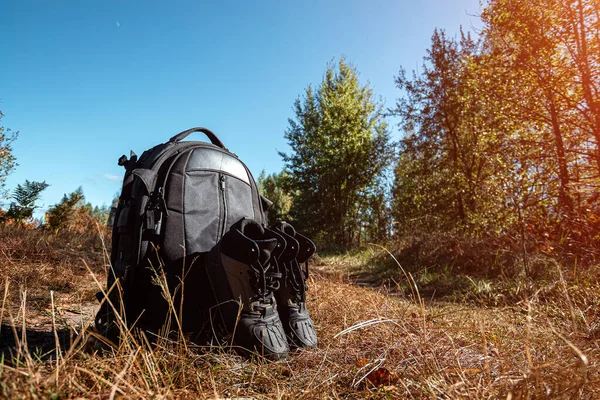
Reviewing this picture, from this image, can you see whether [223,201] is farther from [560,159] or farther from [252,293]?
[560,159]

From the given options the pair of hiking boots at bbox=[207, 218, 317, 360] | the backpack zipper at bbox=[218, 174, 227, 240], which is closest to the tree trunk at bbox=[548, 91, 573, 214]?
the pair of hiking boots at bbox=[207, 218, 317, 360]

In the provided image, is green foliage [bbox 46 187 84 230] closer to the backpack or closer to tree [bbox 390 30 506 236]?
the backpack

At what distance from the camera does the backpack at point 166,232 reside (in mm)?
1940

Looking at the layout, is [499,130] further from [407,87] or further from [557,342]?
[557,342]

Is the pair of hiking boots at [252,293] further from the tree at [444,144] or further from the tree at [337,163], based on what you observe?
the tree at [337,163]

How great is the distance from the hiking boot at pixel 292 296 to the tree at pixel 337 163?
13.3 metres

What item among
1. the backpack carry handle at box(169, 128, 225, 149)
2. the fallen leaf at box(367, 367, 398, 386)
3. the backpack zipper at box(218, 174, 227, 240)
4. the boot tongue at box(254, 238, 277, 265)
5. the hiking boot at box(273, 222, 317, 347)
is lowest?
the fallen leaf at box(367, 367, 398, 386)

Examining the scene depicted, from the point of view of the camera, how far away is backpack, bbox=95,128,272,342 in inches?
76.4

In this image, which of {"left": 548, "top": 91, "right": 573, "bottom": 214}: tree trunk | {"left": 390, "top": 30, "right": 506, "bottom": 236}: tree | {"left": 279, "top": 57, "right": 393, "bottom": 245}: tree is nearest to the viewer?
{"left": 548, "top": 91, "right": 573, "bottom": 214}: tree trunk

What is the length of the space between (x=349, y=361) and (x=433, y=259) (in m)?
6.19

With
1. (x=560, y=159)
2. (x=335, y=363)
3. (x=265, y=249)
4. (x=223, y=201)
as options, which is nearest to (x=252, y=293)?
(x=265, y=249)

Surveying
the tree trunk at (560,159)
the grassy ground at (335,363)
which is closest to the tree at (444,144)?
the tree trunk at (560,159)

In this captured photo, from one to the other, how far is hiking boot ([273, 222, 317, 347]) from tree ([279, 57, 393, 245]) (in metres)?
13.3

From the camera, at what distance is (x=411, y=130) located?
1238 centimetres
